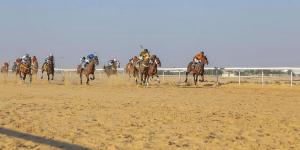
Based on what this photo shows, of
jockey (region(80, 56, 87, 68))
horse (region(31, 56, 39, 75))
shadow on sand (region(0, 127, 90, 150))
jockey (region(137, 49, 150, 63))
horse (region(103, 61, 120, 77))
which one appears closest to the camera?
shadow on sand (region(0, 127, 90, 150))

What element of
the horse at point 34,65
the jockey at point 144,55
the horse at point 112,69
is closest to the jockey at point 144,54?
the jockey at point 144,55

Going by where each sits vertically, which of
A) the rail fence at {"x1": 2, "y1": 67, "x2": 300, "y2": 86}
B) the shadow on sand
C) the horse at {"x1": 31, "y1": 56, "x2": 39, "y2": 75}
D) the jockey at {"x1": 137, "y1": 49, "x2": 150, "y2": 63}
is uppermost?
the jockey at {"x1": 137, "y1": 49, "x2": 150, "y2": 63}

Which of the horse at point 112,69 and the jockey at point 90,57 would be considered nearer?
the jockey at point 90,57

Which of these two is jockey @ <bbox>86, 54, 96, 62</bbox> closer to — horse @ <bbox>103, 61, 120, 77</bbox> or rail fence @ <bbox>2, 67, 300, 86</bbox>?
rail fence @ <bbox>2, 67, 300, 86</bbox>

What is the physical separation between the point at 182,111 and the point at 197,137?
14.7 ft

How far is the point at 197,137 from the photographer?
10.4 meters

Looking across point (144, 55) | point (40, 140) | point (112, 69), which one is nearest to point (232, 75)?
point (112, 69)

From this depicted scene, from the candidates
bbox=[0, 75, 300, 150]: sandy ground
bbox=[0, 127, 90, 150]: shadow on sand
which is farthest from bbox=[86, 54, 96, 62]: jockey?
bbox=[0, 127, 90, 150]: shadow on sand

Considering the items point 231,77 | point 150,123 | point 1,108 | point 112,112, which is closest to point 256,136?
point 150,123

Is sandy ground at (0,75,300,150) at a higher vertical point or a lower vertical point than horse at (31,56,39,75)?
lower

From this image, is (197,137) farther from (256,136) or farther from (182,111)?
(182,111)

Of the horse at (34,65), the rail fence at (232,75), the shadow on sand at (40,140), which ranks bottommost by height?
the shadow on sand at (40,140)

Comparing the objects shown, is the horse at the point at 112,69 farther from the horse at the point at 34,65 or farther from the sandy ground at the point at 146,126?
the sandy ground at the point at 146,126

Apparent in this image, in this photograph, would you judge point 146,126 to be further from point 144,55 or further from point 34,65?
point 34,65
